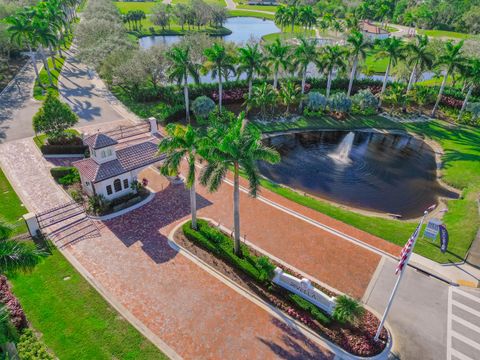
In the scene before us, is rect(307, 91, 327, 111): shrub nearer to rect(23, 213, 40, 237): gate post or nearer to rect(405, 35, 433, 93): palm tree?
rect(405, 35, 433, 93): palm tree

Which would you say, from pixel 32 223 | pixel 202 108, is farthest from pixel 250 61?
pixel 32 223

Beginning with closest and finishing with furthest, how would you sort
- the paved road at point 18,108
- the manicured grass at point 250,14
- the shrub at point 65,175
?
the shrub at point 65,175, the paved road at point 18,108, the manicured grass at point 250,14

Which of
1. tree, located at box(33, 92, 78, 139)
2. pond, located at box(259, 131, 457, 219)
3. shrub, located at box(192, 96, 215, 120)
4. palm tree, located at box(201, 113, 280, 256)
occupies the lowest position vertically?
pond, located at box(259, 131, 457, 219)

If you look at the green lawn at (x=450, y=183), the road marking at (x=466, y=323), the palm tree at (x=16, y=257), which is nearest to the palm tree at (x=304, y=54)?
the green lawn at (x=450, y=183)

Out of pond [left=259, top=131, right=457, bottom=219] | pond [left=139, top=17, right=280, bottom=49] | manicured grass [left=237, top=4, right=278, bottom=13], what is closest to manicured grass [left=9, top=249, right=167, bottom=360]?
pond [left=259, top=131, right=457, bottom=219]

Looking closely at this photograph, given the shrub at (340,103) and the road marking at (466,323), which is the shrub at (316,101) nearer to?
the shrub at (340,103)

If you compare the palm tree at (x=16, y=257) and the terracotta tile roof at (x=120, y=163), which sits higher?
the palm tree at (x=16, y=257)

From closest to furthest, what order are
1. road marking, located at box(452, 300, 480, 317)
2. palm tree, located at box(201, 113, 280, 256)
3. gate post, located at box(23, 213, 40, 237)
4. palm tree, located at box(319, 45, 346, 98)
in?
1. palm tree, located at box(201, 113, 280, 256)
2. road marking, located at box(452, 300, 480, 317)
3. gate post, located at box(23, 213, 40, 237)
4. palm tree, located at box(319, 45, 346, 98)
